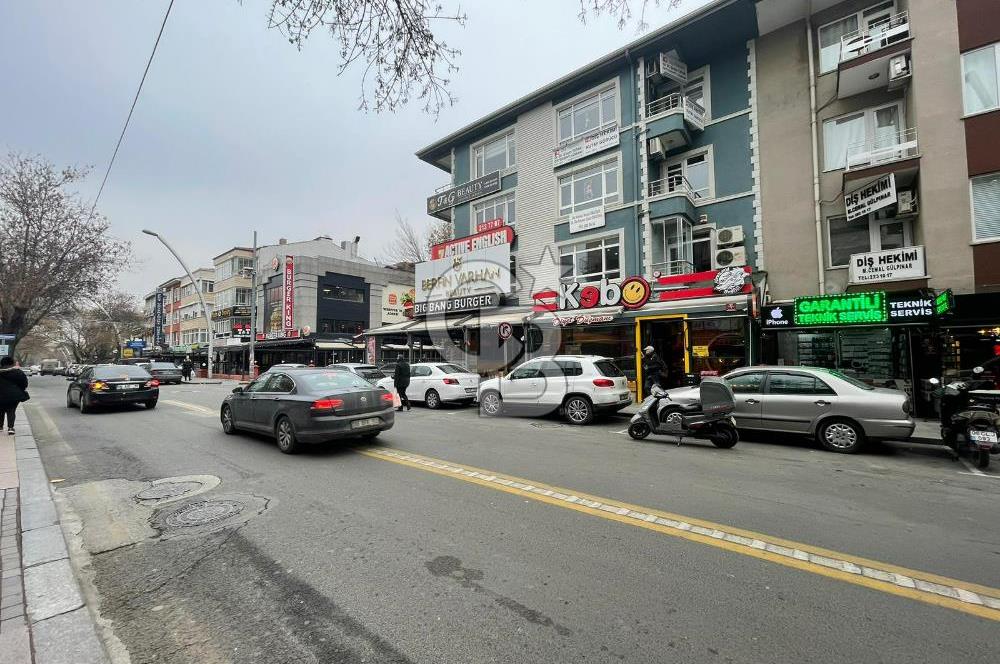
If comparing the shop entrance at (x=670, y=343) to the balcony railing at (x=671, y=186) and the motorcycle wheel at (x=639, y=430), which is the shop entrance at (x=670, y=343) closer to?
the balcony railing at (x=671, y=186)

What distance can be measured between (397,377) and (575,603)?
11143 millimetres

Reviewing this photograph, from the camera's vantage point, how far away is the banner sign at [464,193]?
22188mm

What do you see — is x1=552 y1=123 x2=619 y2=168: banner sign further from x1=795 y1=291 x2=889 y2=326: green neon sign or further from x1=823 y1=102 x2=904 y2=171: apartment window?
x1=795 y1=291 x2=889 y2=326: green neon sign

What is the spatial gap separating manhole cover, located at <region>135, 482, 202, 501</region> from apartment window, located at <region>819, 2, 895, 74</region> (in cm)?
1914

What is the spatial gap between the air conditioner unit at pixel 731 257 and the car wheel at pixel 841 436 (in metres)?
8.45

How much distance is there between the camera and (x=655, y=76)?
57.7 feet

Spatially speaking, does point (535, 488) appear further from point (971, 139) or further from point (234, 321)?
Answer: point (234, 321)

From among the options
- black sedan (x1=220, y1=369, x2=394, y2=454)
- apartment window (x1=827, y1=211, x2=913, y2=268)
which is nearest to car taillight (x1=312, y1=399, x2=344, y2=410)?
black sedan (x1=220, y1=369, x2=394, y2=454)

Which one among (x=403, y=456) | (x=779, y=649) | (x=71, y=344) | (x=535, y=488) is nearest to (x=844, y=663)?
(x=779, y=649)

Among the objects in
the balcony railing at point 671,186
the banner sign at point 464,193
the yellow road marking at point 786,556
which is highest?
the banner sign at point 464,193

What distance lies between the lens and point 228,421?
935cm

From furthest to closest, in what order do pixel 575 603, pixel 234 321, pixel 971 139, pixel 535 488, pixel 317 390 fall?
Answer: 1. pixel 234 321
2. pixel 971 139
3. pixel 317 390
4. pixel 535 488
5. pixel 575 603

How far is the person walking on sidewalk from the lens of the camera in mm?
9398

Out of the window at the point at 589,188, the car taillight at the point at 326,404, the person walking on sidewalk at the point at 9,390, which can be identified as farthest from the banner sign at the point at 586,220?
the person walking on sidewalk at the point at 9,390
